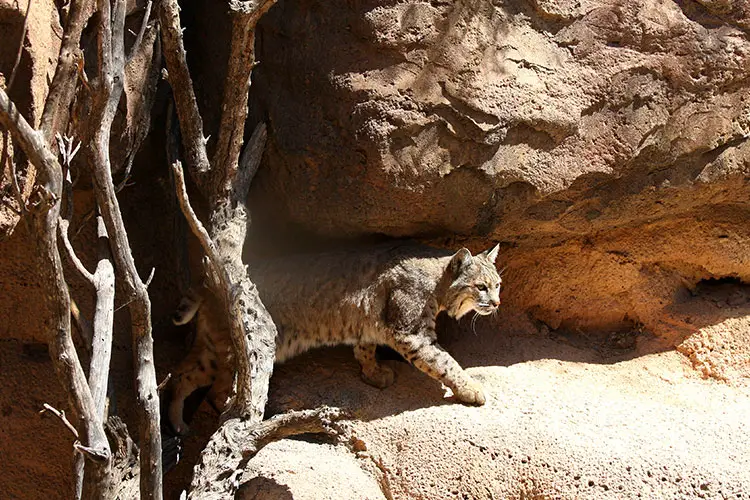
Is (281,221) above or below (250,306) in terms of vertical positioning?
above

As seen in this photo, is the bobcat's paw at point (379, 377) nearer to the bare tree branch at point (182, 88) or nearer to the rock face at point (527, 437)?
the rock face at point (527, 437)

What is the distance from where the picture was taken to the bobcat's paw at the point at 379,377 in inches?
197

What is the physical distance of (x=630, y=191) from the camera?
4961 millimetres

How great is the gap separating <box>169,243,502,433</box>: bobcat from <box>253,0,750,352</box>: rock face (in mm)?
240

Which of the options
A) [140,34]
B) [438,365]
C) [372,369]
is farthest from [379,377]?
[140,34]

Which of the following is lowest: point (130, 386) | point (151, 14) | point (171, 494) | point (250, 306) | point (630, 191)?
point (171, 494)

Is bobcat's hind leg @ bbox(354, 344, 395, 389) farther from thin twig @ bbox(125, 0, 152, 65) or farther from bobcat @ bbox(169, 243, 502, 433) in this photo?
thin twig @ bbox(125, 0, 152, 65)

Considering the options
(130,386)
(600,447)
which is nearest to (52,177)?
(130,386)

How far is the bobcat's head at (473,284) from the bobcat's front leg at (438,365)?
297mm

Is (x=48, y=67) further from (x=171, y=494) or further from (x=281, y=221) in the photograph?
(x=171, y=494)

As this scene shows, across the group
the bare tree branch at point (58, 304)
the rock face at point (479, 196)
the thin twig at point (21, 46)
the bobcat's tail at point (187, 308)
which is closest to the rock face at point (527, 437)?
the rock face at point (479, 196)

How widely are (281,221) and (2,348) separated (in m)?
1.80

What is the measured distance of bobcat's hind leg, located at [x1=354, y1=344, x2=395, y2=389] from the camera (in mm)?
5012

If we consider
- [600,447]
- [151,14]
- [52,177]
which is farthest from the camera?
[151,14]
